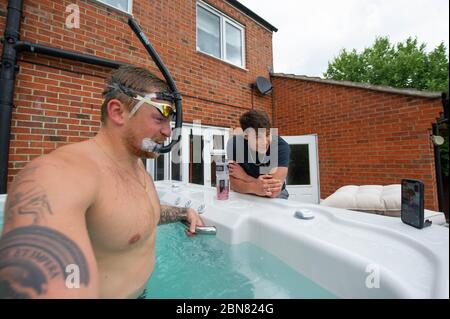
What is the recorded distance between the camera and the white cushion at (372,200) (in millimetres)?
2705

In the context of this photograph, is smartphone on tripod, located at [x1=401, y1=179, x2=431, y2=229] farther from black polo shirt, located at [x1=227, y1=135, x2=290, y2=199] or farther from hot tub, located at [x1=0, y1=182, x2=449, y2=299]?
black polo shirt, located at [x1=227, y1=135, x2=290, y2=199]

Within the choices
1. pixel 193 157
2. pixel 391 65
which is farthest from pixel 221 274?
pixel 391 65

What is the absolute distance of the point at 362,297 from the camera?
2.88 feet

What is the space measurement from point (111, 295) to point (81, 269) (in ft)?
1.24

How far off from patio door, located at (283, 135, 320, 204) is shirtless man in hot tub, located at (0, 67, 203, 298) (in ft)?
12.2

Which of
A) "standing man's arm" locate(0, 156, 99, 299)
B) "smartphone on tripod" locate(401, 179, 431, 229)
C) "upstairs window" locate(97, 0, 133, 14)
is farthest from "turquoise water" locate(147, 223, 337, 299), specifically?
"upstairs window" locate(97, 0, 133, 14)

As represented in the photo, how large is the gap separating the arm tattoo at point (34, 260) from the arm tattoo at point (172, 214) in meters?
0.99

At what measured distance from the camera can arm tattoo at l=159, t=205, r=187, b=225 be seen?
1.61 m

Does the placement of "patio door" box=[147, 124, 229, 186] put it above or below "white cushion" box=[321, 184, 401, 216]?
above

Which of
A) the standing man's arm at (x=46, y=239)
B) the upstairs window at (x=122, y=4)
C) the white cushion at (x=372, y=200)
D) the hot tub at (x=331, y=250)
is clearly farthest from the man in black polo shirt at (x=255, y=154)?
the upstairs window at (x=122, y=4)

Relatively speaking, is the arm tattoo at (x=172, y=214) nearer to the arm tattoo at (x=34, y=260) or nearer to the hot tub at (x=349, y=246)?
the hot tub at (x=349, y=246)

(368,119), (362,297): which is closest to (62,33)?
(362,297)

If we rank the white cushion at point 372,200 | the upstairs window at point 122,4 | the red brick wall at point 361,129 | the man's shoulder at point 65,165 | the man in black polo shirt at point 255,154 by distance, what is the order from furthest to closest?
the red brick wall at point 361,129 < the upstairs window at point 122,4 < the white cushion at point 372,200 < the man in black polo shirt at point 255,154 < the man's shoulder at point 65,165

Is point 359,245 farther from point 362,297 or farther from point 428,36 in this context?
point 428,36
